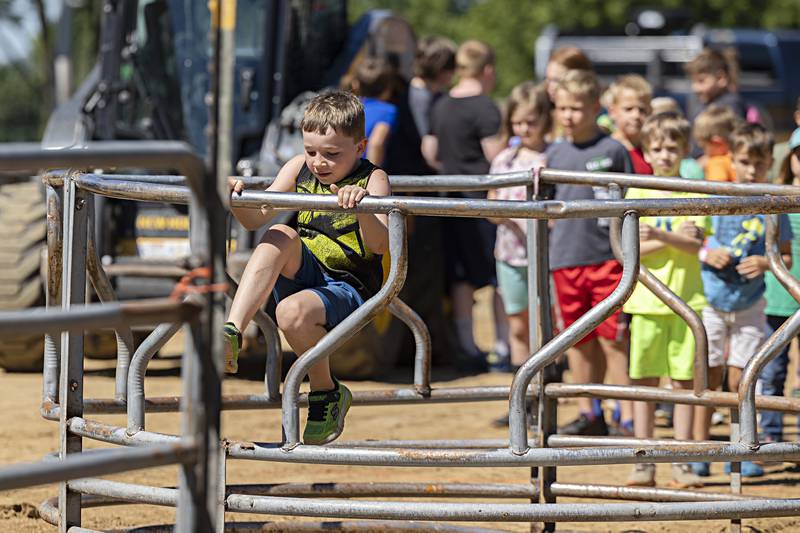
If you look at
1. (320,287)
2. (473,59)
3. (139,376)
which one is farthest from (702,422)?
(473,59)

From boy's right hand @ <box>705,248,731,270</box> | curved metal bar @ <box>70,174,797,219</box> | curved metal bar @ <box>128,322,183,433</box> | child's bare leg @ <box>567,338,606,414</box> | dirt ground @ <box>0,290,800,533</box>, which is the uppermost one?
curved metal bar @ <box>70,174,797,219</box>

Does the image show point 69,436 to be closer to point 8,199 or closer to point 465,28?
point 8,199

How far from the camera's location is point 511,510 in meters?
3.72

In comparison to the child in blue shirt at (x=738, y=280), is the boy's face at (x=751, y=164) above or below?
above

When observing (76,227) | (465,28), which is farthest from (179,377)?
(465,28)

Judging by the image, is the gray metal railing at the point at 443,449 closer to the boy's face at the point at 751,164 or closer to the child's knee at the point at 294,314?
the child's knee at the point at 294,314

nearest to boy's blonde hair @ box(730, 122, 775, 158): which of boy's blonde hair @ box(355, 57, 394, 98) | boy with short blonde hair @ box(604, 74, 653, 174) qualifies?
boy with short blonde hair @ box(604, 74, 653, 174)

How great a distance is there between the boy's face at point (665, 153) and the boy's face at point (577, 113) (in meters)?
0.36

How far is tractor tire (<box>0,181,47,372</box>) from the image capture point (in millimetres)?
8086

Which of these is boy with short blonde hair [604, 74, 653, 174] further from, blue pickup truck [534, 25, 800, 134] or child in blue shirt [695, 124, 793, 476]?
blue pickup truck [534, 25, 800, 134]

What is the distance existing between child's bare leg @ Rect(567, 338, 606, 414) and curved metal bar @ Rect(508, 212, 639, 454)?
7.71 ft

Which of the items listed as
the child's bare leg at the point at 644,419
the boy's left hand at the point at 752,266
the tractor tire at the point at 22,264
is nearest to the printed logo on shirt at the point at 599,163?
the boy's left hand at the point at 752,266

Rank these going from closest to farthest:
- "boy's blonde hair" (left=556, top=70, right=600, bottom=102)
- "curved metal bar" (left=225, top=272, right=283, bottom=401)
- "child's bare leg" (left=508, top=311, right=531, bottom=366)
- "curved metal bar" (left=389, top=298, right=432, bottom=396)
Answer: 1. "curved metal bar" (left=225, top=272, right=283, bottom=401)
2. "curved metal bar" (left=389, top=298, right=432, bottom=396)
3. "boy's blonde hair" (left=556, top=70, right=600, bottom=102)
4. "child's bare leg" (left=508, top=311, right=531, bottom=366)

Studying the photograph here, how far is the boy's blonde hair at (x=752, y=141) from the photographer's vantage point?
5723 mm
